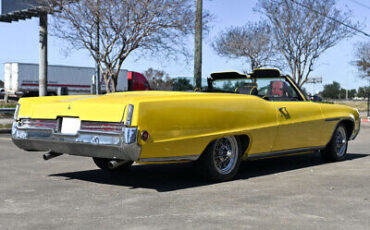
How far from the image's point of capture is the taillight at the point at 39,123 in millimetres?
6050

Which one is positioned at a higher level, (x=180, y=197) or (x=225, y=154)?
(x=225, y=154)

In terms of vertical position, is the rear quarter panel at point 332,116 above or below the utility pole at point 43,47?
below

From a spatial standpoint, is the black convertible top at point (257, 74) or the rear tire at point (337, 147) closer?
the black convertible top at point (257, 74)

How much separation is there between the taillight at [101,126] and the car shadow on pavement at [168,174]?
863 mm

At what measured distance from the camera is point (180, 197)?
18.0ft

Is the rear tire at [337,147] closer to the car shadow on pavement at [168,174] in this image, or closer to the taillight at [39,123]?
the car shadow on pavement at [168,174]

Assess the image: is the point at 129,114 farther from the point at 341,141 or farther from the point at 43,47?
the point at 43,47

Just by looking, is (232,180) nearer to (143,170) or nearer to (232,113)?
(232,113)

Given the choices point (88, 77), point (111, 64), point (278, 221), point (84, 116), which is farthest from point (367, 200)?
point (88, 77)

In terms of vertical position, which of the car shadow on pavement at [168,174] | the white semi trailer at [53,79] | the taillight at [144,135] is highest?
the white semi trailer at [53,79]

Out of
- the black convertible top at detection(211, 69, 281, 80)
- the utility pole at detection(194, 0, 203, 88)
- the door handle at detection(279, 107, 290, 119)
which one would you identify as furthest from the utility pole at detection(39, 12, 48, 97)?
the door handle at detection(279, 107, 290, 119)

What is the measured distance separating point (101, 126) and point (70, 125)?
46 cm

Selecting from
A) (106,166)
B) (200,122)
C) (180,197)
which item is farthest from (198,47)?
(180,197)

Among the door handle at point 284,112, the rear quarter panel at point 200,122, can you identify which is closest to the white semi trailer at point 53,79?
the door handle at point 284,112
